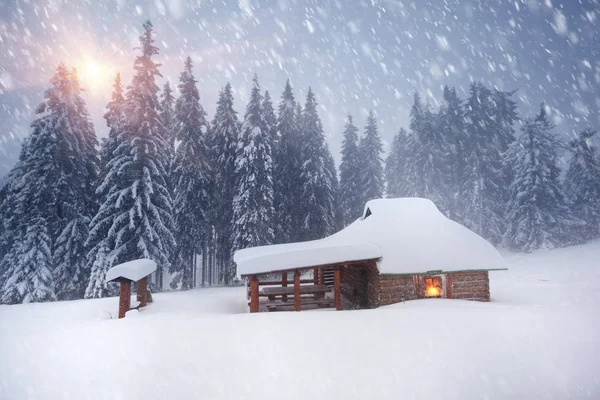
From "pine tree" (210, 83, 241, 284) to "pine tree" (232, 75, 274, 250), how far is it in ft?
4.13

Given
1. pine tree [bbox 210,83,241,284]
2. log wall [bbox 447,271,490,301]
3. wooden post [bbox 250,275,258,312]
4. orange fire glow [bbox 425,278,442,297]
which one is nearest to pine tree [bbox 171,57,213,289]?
pine tree [bbox 210,83,241,284]

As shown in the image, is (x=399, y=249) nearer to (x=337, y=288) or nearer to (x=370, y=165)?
(x=337, y=288)

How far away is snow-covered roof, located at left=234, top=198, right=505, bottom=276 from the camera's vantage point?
13316 mm

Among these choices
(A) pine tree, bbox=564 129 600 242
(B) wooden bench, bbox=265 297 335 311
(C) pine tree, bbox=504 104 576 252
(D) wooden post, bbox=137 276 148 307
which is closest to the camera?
(B) wooden bench, bbox=265 297 335 311

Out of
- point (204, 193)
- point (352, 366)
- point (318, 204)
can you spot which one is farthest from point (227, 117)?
point (352, 366)

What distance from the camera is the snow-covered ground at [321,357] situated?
5.84 m

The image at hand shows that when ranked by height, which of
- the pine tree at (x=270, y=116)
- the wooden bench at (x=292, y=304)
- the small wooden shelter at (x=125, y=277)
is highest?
the pine tree at (x=270, y=116)

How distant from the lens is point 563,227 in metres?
28.0

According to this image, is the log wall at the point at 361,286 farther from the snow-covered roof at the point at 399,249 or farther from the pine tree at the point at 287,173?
the pine tree at the point at 287,173

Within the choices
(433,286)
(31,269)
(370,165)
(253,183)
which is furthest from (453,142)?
(31,269)

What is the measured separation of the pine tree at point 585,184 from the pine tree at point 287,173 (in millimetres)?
25454

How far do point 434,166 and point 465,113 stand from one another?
7.39m

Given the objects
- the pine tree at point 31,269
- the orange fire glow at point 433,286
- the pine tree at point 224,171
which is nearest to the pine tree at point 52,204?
the pine tree at point 31,269

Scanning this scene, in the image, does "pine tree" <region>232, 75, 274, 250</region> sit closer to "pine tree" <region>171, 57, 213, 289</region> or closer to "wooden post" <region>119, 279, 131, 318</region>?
"pine tree" <region>171, 57, 213, 289</region>
